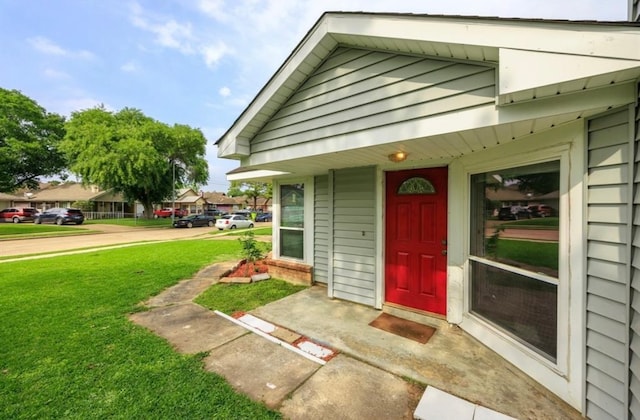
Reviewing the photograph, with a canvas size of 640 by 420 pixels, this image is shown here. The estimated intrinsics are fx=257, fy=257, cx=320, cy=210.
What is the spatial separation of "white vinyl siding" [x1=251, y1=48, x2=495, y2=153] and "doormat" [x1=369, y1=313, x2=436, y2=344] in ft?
8.76

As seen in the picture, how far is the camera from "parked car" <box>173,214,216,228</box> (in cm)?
2297

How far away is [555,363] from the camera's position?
2275mm

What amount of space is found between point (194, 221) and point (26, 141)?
19.2 m

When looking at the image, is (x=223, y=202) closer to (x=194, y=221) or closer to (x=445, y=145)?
(x=194, y=221)

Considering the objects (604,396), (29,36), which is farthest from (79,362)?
(29,36)

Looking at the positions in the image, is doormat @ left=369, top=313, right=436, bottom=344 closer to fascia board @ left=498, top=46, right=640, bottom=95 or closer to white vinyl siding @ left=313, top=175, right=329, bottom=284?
white vinyl siding @ left=313, top=175, right=329, bottom=284

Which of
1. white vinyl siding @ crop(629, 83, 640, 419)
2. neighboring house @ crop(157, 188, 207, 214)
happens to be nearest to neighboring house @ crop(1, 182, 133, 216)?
neighboring house @ crop(157, 188, 207, 214)

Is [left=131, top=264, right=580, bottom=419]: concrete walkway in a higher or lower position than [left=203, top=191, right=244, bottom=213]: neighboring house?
lower

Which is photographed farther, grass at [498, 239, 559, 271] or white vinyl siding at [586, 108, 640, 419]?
grass at [498, 239, 559, 271]

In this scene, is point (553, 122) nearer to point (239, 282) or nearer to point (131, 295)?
point (239, 282)

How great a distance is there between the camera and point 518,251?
107 inches

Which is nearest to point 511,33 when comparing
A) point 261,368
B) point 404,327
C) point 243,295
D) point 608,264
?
point 608,264

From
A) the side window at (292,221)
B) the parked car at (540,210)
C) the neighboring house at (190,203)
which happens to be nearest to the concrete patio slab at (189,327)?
the side window at (292,221)

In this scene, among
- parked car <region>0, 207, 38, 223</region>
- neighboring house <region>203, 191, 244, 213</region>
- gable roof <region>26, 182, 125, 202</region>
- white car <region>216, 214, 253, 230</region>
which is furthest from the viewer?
neighboring house <region>203, 191, 244, 213</region>
